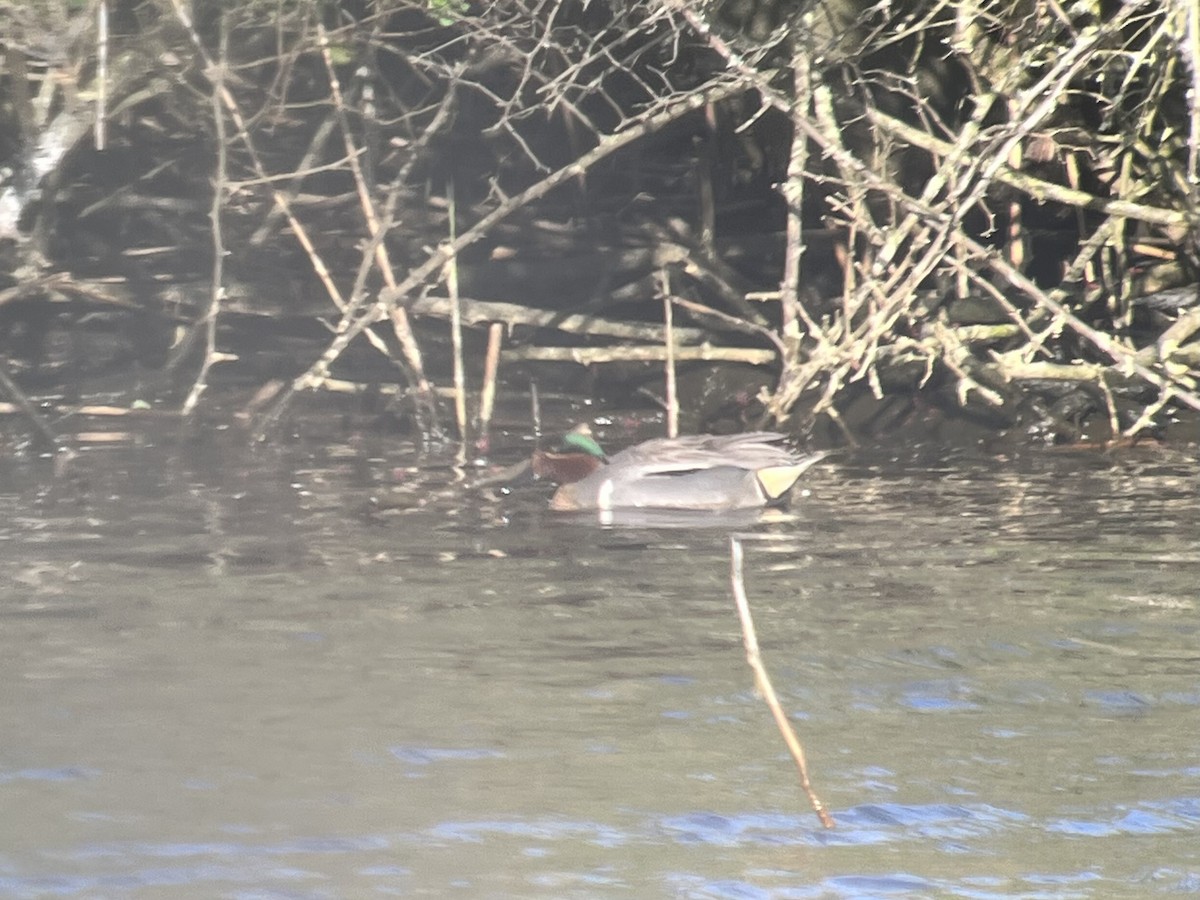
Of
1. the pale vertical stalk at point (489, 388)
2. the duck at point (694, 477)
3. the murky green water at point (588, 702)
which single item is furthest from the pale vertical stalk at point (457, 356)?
the murky green water at point (588, 702)

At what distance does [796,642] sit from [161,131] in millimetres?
7781

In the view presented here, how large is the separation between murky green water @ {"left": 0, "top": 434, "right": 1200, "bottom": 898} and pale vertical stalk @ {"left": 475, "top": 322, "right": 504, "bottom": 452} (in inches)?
86.8

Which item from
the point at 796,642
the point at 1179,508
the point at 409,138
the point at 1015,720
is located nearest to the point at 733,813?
the point at 1015,720

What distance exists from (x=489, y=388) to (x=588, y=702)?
237 inches

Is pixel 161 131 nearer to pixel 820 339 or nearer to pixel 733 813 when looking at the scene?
pixel 820 339

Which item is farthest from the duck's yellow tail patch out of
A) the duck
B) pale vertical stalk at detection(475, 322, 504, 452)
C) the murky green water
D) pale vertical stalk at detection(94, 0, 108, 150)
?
pale vertical stalk at detection(94, 0, 108, 150)

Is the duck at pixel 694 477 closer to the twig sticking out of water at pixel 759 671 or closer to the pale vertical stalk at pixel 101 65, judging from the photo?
the pale vertical stalk at pixel 101 65

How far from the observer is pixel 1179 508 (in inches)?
366

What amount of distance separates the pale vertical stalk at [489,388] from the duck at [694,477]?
1.69 meters

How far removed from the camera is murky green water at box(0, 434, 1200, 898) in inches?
187

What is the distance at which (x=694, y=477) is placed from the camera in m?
10.1

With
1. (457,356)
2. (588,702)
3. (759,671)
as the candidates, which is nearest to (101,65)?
(457,356)

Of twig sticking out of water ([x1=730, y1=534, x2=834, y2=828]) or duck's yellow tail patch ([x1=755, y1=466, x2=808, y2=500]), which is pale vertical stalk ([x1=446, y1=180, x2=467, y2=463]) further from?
twig sticking out of water ([x1=730, y1=534, x2=834, y2=828])

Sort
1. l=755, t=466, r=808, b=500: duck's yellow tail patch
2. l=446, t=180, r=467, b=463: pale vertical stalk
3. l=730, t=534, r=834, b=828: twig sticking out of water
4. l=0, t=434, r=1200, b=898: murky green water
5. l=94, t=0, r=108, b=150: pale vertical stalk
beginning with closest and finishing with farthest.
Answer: l=730, t=534, r=834, b=828: twig sticking out of water, l=0, t=434, r=1200, b=898: murky green water, l=94, t=0, r=108, b=150: pale vertical stalk, l=755, t=466, r=808, b=500: duck's yellow tail patch, l=446, t=180, r=467, b=463: pale vertical stalk
